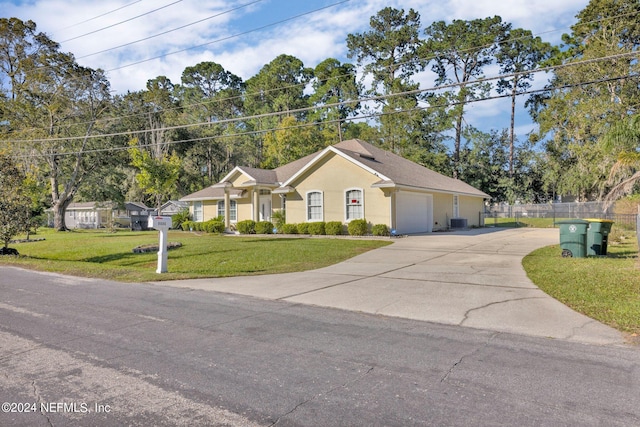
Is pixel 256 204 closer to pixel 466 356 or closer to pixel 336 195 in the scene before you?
pixel 336 195

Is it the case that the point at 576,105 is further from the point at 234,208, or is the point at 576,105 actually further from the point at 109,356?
the point at 109,356

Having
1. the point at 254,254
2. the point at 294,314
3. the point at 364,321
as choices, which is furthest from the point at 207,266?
the point at 364,321

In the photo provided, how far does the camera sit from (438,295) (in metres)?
8.82

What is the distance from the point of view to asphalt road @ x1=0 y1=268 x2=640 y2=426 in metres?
3.57

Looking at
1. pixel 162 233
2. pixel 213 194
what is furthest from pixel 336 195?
pixel 162 233

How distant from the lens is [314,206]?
84.2 feet

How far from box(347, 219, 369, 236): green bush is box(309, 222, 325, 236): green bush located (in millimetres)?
1841

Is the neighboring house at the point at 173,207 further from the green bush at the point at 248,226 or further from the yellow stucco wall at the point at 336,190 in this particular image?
the yellow stucco wall at the point at 336,190

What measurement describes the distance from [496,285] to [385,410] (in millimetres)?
7065

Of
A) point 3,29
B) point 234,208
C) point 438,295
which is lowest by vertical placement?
point 438,295

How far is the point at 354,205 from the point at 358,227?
5.57 ft

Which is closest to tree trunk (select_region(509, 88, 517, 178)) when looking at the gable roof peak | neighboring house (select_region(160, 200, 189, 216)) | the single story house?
the gable roof peak

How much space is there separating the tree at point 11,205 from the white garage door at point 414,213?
1801cm

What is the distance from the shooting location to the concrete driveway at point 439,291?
6.57 metres
